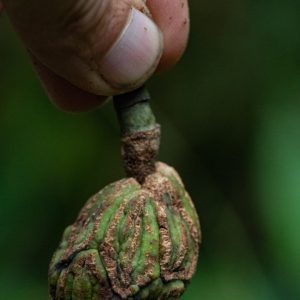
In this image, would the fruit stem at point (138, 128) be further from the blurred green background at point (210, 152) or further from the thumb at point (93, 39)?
the blurred green background at point (210, 152)

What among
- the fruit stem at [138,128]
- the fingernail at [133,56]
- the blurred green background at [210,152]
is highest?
the fingernail at [133,56]

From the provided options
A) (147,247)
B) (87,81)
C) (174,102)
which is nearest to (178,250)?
(147,247)

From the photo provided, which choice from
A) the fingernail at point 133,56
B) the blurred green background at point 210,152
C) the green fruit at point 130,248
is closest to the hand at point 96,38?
the fingernail at point 133,56

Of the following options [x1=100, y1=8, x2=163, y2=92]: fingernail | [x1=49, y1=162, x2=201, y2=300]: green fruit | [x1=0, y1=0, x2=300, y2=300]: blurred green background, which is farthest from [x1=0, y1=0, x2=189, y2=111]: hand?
[x1=0, y1=0, x2=300, y2=300]: blurred green background

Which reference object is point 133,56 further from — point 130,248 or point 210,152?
point 210,152

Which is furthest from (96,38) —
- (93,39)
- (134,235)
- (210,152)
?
(210,152)

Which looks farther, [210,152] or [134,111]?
[210,152]

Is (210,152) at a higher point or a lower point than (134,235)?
lower
